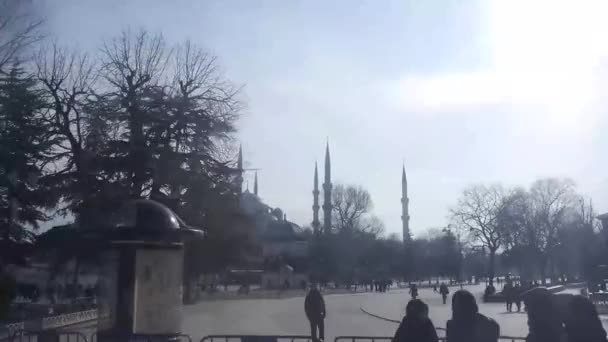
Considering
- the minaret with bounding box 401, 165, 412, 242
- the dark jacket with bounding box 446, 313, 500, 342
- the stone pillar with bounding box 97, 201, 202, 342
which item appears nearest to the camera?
the dark jacket with bounding box 446, 313, 500, 342

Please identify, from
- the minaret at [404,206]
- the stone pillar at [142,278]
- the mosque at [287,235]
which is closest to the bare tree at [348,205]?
the mosque at [287,235]

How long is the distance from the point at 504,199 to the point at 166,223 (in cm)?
4880

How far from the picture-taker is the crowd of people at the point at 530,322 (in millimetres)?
6414

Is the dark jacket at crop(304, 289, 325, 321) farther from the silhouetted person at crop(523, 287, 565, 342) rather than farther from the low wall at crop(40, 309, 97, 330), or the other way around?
the silhouetted person at crop(523, 287, 565, 342)

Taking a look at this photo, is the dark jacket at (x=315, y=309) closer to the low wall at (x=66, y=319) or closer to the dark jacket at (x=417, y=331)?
the low wall at (x=66, y=319)

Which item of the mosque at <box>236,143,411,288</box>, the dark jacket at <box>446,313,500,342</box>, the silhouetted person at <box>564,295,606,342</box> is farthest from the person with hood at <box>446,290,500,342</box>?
the mosque at <box>236,143,411,288</box>

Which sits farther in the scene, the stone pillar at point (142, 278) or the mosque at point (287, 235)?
the mosque at point (287, 235)

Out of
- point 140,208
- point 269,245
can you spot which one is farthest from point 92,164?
point 269,245

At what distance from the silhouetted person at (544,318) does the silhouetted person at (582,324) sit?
0.34 ft

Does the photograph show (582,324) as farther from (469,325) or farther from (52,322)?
(52,322)

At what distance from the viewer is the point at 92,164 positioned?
27.2 metres

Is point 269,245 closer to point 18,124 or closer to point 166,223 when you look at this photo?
point 18,124

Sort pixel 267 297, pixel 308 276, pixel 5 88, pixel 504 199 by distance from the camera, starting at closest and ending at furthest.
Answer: pixel 5 88, pixel 267 297, pixel 504 199, pixel 308 276

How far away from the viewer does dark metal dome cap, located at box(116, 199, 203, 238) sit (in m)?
11.0
